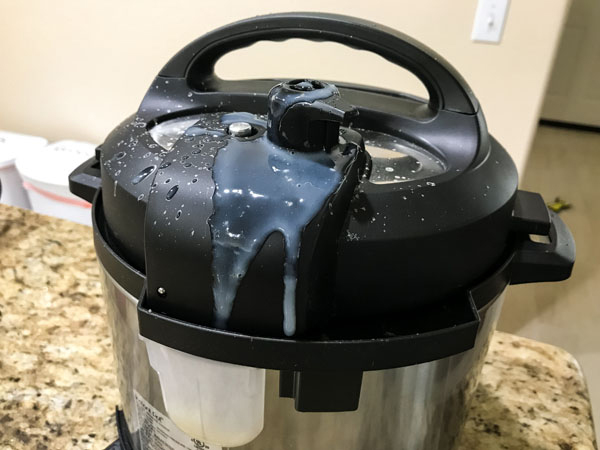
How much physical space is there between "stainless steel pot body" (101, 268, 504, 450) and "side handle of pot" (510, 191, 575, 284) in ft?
0.08

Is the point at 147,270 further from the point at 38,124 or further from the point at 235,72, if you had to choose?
the point at 38,124

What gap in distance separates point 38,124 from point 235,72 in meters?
0.58

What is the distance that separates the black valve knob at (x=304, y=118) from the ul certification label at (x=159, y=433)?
22 cm

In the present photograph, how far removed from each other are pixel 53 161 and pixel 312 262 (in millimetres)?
979

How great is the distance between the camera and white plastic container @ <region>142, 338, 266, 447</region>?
340mm

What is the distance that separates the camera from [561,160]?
2.73 meters

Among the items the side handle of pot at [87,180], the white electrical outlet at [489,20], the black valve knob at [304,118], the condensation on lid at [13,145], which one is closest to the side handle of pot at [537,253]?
the black valve knob at [304,118]

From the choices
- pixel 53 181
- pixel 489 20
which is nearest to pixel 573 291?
pixel 489 20

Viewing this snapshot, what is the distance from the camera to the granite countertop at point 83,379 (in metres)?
0.57

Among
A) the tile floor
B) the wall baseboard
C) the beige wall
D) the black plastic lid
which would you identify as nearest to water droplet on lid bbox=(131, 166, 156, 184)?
the black plastic lid

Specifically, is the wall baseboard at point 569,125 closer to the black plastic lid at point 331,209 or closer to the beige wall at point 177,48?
the beige wall at point 177,48

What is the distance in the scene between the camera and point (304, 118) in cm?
32

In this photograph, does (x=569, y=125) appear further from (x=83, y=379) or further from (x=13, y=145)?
(x=83, y=379)

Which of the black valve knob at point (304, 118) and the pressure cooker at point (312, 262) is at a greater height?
the black valve knob at point (304, 118)
